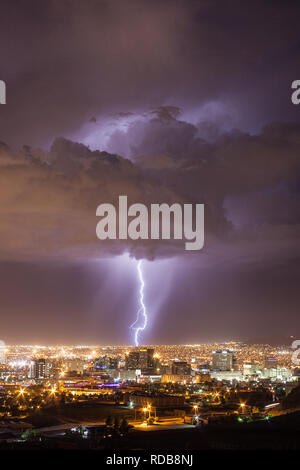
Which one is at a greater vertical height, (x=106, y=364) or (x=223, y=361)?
(x=223, y=361)

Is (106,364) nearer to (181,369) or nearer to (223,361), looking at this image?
(223,361)

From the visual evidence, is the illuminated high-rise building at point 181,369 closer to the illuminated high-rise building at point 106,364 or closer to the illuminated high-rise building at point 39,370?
the illuminated high-rise building at point 106,364

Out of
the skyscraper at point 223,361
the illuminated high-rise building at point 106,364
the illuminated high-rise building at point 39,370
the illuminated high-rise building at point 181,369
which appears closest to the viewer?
the illuminated high-rise building at point 39,370

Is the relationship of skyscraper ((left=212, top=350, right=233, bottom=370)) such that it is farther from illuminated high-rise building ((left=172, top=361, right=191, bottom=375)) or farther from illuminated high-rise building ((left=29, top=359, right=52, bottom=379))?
illuminated high-rise building ((left=29, top=359, right=52, bottom=379))

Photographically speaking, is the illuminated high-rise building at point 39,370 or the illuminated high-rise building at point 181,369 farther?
the illuminated high-rise building at point 181,369

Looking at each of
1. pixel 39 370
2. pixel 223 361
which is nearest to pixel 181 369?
pixel 223 361

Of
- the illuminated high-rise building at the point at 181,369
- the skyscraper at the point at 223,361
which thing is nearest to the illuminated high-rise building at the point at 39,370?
the illuminated high-rise building at the point at 181,369

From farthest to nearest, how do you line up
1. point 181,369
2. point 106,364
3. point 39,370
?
point 106,364 < point 181,369 < point 39,370

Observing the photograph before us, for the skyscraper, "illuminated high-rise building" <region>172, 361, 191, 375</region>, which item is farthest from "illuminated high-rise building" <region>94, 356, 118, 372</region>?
the skyscraper
